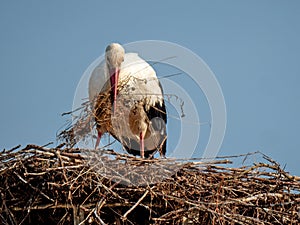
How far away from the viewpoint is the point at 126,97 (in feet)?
19.6

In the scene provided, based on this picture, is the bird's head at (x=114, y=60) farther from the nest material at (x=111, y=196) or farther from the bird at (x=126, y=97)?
the nest material at (x=111, y=196)

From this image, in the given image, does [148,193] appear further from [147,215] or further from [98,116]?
[98,116]

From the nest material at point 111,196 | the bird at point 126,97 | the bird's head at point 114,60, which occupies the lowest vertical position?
the nest material at point 111,196

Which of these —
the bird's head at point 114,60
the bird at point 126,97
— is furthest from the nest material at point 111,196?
the bird's head at point 114,60

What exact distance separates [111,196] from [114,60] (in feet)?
6.16

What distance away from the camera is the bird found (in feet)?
19.2

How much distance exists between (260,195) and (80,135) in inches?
59.0

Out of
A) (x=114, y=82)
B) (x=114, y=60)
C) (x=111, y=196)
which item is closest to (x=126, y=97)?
(x=114, y=82)

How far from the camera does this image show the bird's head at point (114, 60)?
19.6ft

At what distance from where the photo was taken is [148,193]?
4.55 m

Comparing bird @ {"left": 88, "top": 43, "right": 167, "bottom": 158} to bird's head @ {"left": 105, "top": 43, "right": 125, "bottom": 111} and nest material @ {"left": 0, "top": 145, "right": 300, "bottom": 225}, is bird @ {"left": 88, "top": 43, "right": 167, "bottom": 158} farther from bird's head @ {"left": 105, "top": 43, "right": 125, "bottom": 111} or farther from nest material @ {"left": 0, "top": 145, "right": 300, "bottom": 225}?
nest material @ {"left": 0, "top": 145, "right": 300, "bottom": 225}

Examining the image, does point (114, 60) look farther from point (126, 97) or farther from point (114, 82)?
point (126, 97)

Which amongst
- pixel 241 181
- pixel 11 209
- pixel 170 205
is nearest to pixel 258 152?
A: pixel 241 181

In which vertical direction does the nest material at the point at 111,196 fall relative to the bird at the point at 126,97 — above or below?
below
